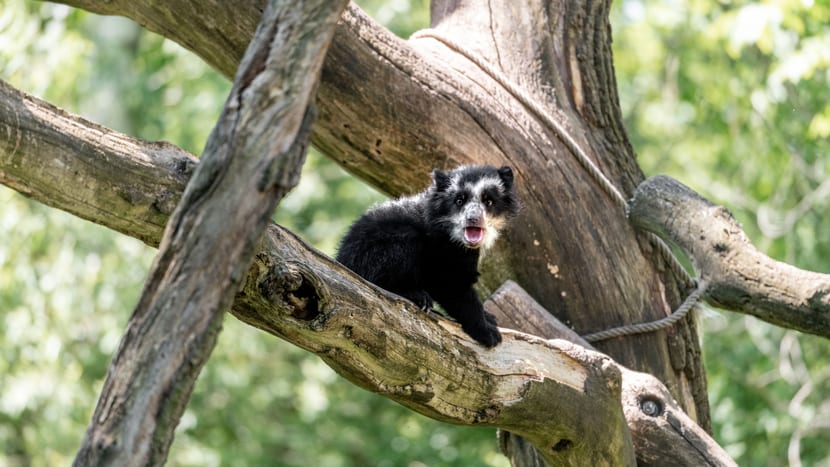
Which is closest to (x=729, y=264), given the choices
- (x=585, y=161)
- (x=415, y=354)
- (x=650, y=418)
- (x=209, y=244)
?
(x=650, y=418)

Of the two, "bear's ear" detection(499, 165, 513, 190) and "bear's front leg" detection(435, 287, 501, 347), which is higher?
"bear's ear" detection(499, 165, 513, 190)

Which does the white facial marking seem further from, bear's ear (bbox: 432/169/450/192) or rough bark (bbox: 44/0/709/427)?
rough bark (bbox: 44/0/709/427)

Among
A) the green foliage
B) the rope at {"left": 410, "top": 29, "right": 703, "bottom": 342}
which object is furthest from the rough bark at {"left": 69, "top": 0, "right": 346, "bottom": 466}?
the green foliage

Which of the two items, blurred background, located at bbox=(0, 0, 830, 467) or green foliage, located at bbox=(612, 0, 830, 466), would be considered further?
blurred background, located at bbox=(0, 0, 830, 467)

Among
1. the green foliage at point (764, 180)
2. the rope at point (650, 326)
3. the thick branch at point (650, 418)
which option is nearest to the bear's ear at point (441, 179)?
the thick branch at point (650, 418)

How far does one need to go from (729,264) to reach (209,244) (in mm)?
3422

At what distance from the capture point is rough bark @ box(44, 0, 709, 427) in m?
5.53

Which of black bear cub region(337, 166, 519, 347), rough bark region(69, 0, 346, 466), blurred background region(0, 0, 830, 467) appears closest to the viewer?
rough bark region(69, 0, 346, 466)

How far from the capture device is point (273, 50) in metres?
2.56

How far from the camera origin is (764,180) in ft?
41.6

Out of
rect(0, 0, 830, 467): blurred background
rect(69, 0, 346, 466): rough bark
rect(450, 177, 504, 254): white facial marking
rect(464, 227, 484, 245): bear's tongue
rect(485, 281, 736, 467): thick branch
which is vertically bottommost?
rect(69, 0, 346, 466): rough bark

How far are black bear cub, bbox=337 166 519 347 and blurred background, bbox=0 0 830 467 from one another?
3.47 m

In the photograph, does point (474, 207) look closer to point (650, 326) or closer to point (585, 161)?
point (585, 161)

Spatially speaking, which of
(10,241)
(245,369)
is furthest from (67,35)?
(245,369)
